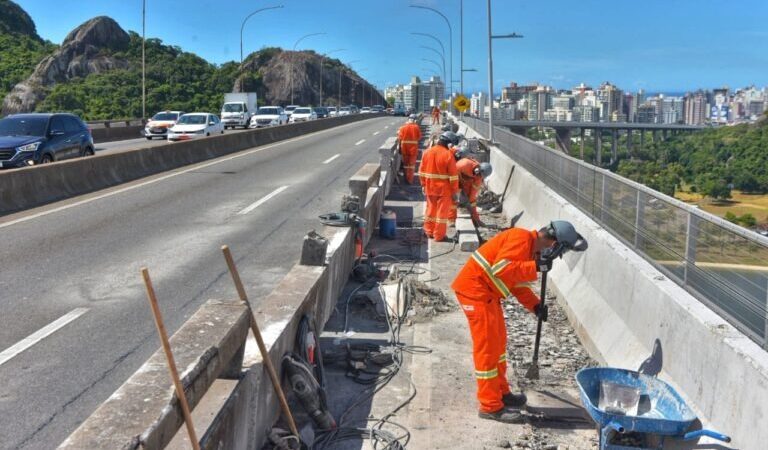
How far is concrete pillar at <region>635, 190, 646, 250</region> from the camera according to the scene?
7727 millimetres

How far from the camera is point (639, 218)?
7797mm

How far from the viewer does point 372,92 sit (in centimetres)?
18538

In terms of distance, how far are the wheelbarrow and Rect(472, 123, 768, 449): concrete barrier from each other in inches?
4.7

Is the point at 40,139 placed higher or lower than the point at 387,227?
higher

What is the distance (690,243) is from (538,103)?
8406cm

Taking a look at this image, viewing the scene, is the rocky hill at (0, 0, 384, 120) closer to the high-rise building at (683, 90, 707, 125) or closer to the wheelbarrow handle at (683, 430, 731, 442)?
the high-rise building at (683, 90, 707, 125)

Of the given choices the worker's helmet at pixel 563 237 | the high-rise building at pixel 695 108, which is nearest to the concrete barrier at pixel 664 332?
the worker's helmet at pixel 563 237

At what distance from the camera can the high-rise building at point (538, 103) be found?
8746 cm

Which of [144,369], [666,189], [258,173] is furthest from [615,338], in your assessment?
[258,173]

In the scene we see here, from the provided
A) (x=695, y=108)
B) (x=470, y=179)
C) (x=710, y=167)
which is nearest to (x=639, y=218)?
(x=470, y=179)

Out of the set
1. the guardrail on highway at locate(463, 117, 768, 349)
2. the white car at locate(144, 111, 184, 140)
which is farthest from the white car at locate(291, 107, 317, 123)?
the guardrail on highway at locate(463, 117, 768, 349)

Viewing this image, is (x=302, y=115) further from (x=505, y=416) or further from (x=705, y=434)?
(x=705, y=434)

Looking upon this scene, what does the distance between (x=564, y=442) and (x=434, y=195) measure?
7.39m

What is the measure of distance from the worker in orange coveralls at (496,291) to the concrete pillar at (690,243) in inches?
37.7
